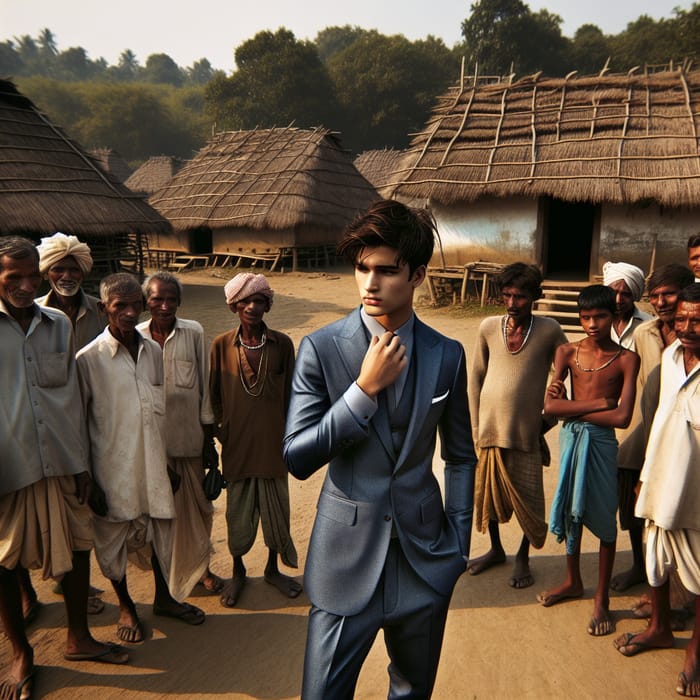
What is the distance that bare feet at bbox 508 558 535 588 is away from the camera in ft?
10.5

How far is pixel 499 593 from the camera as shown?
316cm

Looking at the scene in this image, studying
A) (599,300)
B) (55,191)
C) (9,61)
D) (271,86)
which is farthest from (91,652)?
(9,61)

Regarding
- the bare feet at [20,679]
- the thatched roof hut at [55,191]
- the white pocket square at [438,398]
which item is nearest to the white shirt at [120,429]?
the bare feet at [20,679]

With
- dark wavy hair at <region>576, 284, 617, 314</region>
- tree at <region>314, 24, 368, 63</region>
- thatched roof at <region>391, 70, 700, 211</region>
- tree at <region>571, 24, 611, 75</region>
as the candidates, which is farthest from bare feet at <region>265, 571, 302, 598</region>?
tree at <region>314, 24, 368, 63</region>

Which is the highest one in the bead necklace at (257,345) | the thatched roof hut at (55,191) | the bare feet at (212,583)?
the thatched roof hut at (55,191)

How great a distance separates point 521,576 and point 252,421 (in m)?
1.83

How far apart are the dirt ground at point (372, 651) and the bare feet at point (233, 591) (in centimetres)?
4

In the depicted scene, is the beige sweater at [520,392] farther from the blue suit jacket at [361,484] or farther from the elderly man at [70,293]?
the elderly man at [70,293]

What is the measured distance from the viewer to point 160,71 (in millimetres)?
88062

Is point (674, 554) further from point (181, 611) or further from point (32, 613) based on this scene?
point (32, 613)

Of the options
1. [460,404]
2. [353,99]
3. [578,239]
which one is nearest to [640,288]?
[460,404]

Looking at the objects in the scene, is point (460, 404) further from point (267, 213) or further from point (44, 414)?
point (267, 213)

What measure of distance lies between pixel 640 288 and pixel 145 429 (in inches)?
119

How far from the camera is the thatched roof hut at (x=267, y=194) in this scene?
16797mm
